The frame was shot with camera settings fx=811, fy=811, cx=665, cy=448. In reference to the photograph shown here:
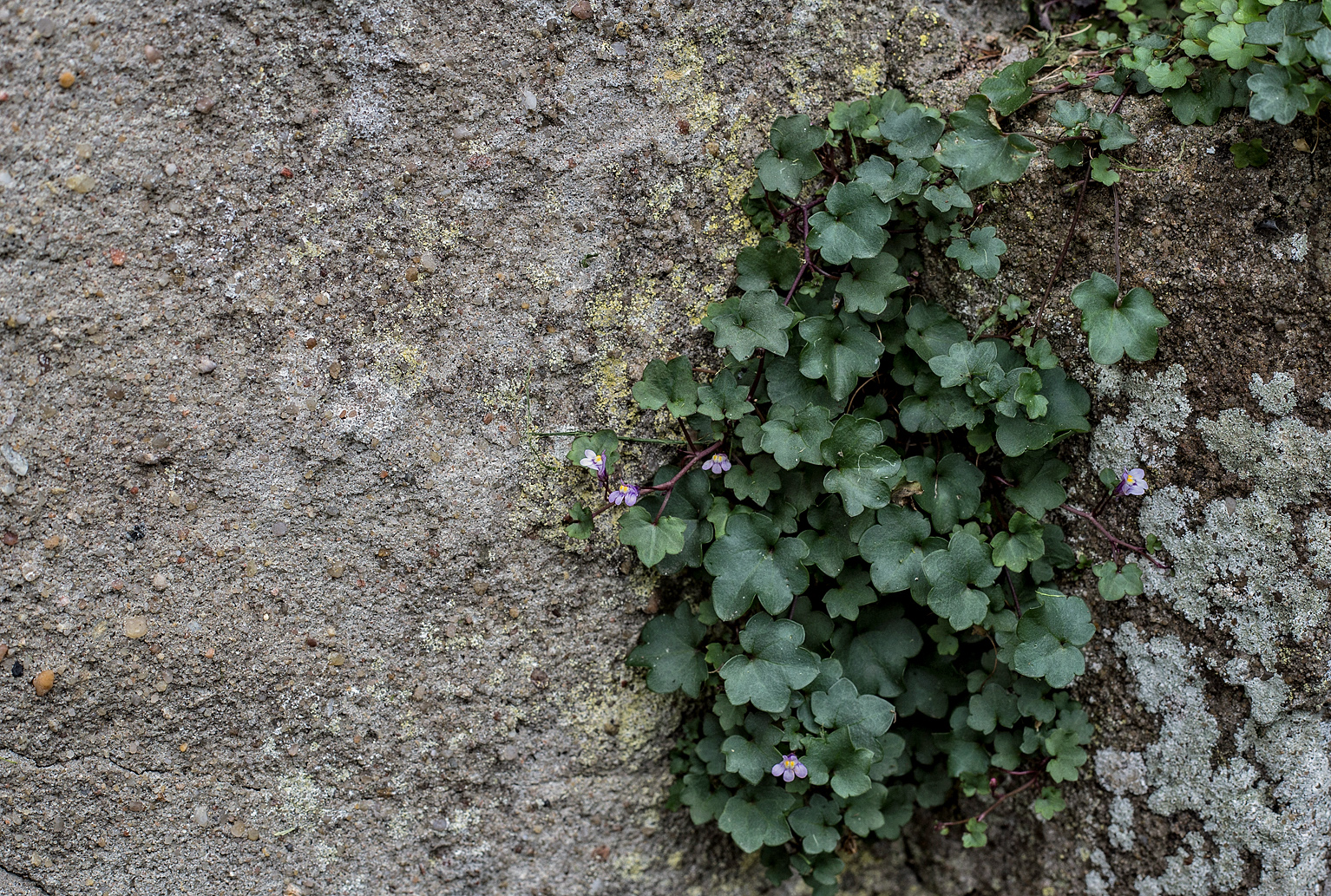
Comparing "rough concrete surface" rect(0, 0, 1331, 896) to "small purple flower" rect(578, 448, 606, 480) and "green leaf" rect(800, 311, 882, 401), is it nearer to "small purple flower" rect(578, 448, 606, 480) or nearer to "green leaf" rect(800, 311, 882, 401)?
"small purple flower" rect(578, 448, 606, 480)

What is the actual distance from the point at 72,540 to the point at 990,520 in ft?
7.02

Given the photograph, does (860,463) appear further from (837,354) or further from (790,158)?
(790,158)

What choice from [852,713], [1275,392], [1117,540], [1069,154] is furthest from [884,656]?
[1069,154]

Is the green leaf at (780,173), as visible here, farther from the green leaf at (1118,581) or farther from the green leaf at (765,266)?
the green leaf at (1118,581)

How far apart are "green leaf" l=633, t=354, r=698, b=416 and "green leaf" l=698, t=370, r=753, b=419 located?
0.09ft

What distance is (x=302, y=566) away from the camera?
1.93 m

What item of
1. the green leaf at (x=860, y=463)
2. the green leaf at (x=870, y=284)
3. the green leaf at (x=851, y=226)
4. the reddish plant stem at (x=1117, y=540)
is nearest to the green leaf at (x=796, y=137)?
the green leaf at (x=851, y=226)

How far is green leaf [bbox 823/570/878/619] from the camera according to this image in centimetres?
199

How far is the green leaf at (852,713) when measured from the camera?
6.40 feet

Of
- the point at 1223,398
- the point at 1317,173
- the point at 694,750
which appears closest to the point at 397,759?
the point at 694,750

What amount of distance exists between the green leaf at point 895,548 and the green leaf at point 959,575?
0.04m

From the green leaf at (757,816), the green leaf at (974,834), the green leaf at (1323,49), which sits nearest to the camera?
the green leaf at (1323,49)

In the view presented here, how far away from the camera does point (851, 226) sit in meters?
1.90

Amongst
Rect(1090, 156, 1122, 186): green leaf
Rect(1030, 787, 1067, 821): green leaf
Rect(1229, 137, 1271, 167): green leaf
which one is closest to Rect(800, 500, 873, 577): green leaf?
Rect(1030, 787, 1067, 821): green leaf
